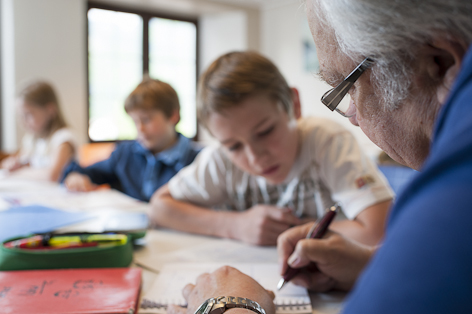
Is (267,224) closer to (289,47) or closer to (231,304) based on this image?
(231,304)

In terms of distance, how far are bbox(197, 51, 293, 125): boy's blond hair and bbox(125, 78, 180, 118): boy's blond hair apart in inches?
35.8

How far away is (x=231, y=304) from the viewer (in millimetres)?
493

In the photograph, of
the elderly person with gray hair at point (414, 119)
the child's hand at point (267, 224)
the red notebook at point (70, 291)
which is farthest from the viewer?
the child's hand at point (267, 224)

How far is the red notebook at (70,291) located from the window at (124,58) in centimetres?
412

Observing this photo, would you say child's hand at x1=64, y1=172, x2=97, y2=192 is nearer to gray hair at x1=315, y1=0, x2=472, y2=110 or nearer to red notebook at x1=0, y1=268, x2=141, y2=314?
red notebook at x1=0, y1=268, x2=141, y2=314

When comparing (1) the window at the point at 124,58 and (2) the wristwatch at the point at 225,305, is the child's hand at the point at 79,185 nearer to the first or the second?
(2) the wristwatch at the point at 225,305

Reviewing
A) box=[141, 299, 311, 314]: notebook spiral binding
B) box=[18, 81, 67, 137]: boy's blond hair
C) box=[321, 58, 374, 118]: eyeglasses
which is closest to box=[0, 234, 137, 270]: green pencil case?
box=[141, 299, 311, 314]: notebook spiral binding

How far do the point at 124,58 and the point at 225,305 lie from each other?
5.01 m

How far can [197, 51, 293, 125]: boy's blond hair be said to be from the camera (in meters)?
1.00

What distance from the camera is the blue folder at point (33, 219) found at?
1063mm

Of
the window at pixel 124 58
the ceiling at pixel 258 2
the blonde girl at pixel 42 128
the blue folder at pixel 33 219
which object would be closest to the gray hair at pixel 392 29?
the blue folder at pixel 33 219

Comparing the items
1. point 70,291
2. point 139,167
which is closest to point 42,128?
point 139,167

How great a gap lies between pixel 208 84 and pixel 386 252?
0.86 m

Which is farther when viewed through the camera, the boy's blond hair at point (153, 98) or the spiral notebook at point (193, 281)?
the boy's blond hair at point (153, 98)
